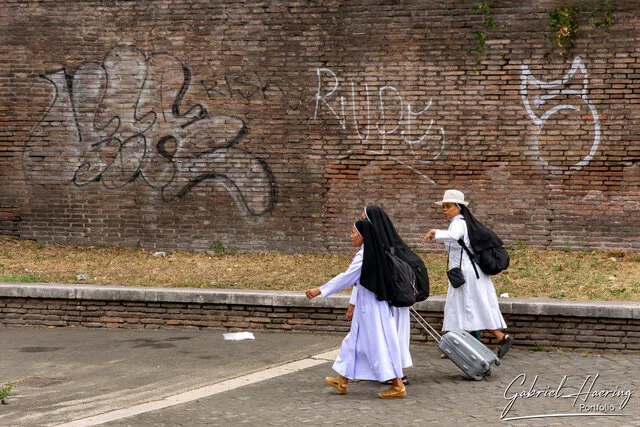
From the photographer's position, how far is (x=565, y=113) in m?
14.0

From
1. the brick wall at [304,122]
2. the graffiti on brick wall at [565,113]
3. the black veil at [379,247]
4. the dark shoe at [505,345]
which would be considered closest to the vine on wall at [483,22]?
the brick wall at [304,122]

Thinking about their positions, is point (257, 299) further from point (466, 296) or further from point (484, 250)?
point (484, 250)

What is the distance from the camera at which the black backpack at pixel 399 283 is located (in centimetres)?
809

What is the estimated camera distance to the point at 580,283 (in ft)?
37.7

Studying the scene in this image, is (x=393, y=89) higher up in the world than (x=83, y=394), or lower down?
higher up

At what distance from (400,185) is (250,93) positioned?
2597mm

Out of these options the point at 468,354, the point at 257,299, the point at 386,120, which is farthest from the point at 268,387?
the point at 386,120

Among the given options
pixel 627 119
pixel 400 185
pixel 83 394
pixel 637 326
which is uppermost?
pixel 627 119

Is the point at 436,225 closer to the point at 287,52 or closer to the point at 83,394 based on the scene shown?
the point at 287,52

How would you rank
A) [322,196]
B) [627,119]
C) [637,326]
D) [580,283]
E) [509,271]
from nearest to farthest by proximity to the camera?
[637,326] → [580,283] → [509,271] → [627,119] → [322,196]

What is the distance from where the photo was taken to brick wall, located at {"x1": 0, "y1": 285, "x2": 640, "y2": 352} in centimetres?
959

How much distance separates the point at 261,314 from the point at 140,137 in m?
5.30

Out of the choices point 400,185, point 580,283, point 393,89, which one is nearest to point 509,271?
point 580,283

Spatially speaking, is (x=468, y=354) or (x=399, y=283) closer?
(x=399, y=283)
